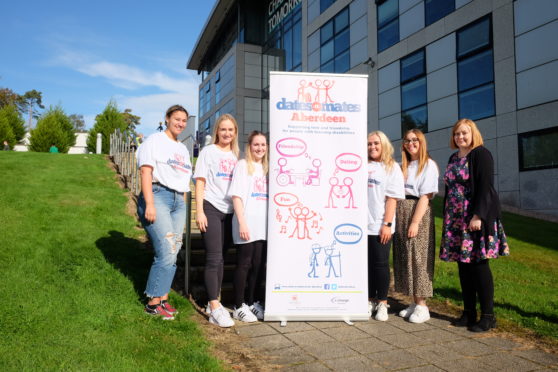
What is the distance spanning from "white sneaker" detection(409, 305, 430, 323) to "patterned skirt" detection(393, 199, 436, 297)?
0.15m

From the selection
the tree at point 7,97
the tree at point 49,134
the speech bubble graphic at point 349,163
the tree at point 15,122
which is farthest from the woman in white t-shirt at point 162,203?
the tree at point 7,97

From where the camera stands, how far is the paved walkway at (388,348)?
3.09 metres

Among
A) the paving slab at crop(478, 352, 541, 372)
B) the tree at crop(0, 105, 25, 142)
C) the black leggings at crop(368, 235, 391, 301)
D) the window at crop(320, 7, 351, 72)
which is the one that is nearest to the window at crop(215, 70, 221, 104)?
the window at crop(320, 7, 351, 72)

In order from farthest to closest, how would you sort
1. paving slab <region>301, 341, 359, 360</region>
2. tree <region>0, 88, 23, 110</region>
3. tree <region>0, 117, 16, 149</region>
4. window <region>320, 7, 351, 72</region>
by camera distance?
tree <region>0, 88, 23, 110</region> < tree <region>0, 117, 16, 149</region> < window <region>320, 7, 351, 72</region> < paving slab <region>301, 341, 359, 360</region>

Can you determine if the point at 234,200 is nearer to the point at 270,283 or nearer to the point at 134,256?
the point at 270,283

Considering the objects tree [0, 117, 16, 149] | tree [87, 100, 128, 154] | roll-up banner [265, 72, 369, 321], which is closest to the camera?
roll-up banner [265, 72, 369, 321]

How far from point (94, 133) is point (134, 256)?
21474 millimetres

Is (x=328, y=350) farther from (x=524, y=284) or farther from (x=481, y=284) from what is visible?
(x=524, y=284)

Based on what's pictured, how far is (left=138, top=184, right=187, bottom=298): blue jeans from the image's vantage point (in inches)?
155

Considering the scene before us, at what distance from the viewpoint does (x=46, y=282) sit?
4461mm

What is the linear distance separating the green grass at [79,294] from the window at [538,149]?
11.5 m

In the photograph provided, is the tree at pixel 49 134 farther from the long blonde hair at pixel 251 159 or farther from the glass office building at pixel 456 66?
the long blonde hair at pixel 251 159

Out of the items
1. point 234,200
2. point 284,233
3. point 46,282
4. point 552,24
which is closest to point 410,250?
point 284,233

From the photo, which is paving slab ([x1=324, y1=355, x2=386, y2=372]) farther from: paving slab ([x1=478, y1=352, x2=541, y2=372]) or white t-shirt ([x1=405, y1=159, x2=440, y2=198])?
white t-shirt ([x1=405, y1=159, x2=440, y2=198])
